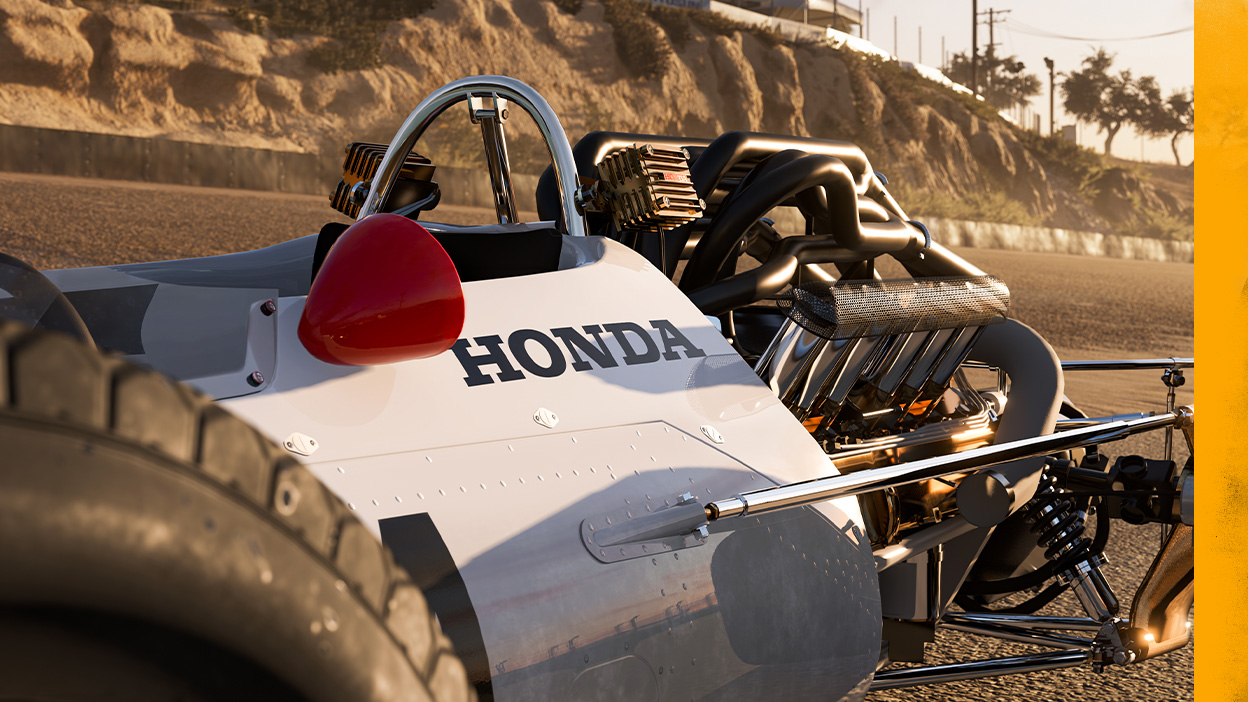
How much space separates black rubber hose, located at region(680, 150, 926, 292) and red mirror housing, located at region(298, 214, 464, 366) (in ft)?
4.62

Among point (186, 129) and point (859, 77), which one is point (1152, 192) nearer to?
point (859, 77)

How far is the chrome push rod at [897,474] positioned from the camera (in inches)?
69.2

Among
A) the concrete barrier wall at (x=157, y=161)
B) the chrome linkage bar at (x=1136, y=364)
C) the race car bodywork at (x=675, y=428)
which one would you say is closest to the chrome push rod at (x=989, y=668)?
the race car bodywork at (x=675, y=428)

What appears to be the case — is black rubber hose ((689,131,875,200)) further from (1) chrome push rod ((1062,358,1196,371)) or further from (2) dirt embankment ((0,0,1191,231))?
(2) dirt embankment ((0,0,1191,231))

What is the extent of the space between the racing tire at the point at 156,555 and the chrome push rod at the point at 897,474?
947 millimetres

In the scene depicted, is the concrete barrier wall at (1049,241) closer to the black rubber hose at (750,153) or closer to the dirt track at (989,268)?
the dirt track at (989,268)

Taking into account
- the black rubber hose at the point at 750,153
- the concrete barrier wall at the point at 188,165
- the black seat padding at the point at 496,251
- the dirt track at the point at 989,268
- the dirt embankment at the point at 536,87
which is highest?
the dirt embankment at the point at 536,87

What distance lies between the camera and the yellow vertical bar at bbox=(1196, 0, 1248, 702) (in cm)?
171

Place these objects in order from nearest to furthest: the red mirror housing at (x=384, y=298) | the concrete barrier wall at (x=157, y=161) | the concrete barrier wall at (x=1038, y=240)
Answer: the red mirror housing at (x=384, y=298) < the concrete barrier wall at (x=157, y=161) < the concrete barrier wall at (x=1038, y=240)

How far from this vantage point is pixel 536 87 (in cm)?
3278

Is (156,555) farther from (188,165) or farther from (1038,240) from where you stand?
(1038,240)

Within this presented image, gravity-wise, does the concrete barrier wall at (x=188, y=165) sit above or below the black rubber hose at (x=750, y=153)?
above

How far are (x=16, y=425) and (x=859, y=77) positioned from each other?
41.9 meters

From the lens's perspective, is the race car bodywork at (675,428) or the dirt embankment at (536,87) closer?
the race car bodywork at (675,428)
